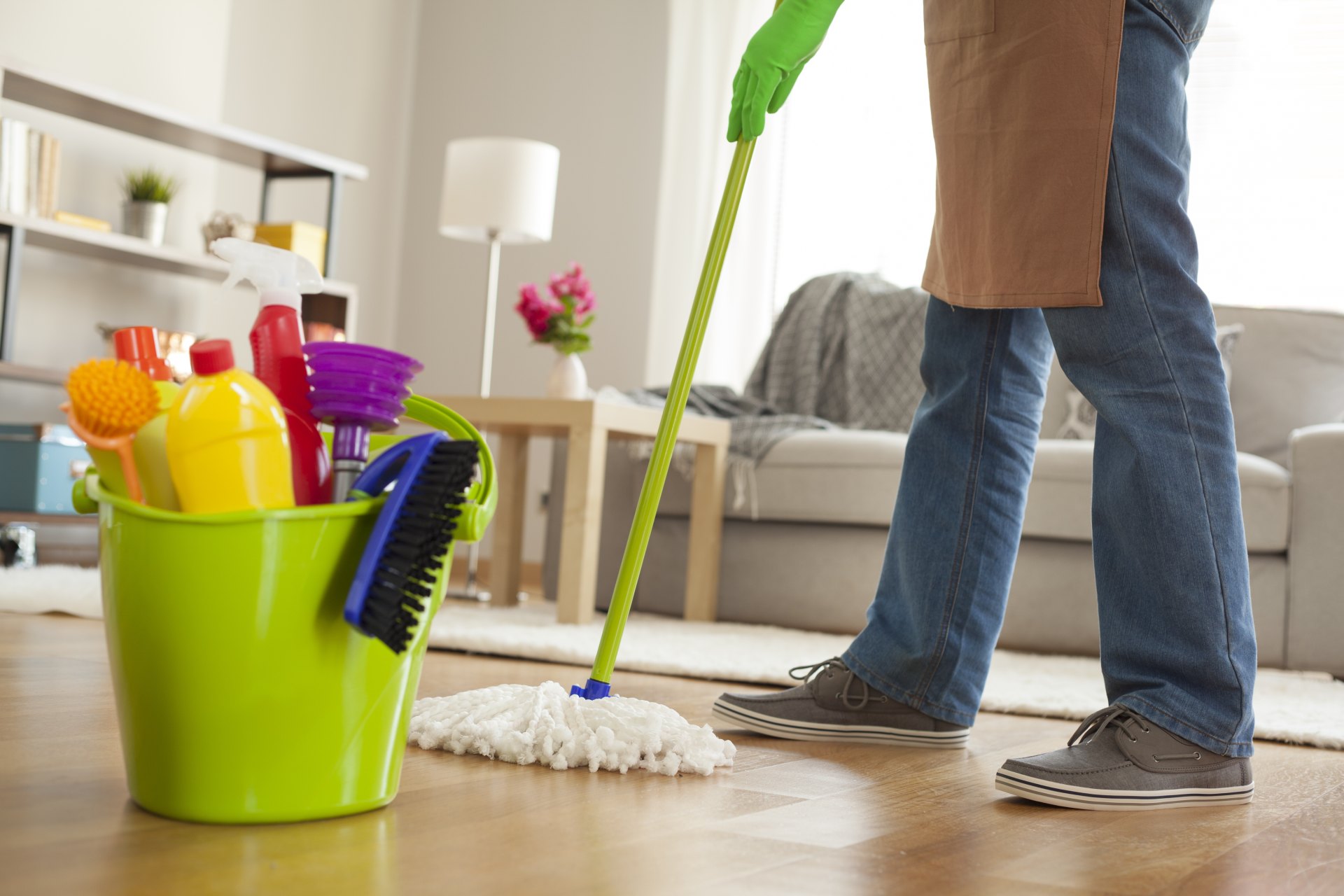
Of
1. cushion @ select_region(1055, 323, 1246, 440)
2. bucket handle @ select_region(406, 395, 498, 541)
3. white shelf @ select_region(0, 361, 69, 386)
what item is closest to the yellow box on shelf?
white shelf @ select_region(0, 361, 69, 386)

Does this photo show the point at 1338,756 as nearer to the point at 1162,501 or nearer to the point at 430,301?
→ the point at 1162,501

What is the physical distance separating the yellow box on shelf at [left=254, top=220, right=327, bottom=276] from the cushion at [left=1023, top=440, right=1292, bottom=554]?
2203mm

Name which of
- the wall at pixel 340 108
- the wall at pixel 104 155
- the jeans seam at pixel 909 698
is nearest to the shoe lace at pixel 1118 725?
the jeans seam at pixel 909 698

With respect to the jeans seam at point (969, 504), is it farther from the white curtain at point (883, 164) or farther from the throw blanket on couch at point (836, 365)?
the white curtain at point (883, 164)

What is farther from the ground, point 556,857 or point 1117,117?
point 1117,117

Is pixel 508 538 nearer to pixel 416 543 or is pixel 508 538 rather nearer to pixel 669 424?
pixel 669 424

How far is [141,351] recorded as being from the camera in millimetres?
854

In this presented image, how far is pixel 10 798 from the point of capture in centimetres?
83

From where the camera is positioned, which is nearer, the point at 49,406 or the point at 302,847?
the point at 302,847

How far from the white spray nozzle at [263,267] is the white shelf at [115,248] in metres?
2.51

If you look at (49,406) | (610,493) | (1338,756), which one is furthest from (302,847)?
(49,406)

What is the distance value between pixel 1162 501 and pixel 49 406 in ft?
10.9

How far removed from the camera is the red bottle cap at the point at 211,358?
756 millimetres

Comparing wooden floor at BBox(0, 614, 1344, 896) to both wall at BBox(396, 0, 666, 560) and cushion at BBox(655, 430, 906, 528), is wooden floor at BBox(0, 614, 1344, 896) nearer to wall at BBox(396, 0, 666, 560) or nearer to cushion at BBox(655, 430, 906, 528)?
cushion at BBox(655, 430, 906, 528)
